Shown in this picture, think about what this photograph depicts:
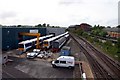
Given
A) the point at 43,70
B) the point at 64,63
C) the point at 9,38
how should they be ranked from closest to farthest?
the point at 43,70
the point at 64,63
the point at 9,38

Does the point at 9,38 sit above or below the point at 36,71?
above

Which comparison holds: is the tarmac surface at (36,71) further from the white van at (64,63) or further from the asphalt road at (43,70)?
the white van at (64,63)

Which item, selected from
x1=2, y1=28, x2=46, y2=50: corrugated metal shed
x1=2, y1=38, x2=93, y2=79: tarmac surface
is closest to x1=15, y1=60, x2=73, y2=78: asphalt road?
x1=2, y1=38, x2=93, y2=79: tarmac surface

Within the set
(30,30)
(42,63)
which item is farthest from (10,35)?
(42,63)

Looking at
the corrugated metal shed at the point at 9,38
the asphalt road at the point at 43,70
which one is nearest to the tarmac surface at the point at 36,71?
the asphalt road at the point at 43,70

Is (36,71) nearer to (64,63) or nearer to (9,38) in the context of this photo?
(64,63)

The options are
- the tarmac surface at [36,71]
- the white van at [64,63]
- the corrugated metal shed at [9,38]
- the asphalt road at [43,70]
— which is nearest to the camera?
the tarmac surface at [36,71]

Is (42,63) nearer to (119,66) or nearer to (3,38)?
(119,66)

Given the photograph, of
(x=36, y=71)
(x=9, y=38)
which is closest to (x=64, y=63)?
(x=36, y=71)

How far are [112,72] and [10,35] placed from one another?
689 inches

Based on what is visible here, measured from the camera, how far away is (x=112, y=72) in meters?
17.3

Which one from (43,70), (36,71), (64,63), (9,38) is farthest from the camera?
(9,38)

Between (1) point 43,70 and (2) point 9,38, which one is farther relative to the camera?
(2) point 9,38

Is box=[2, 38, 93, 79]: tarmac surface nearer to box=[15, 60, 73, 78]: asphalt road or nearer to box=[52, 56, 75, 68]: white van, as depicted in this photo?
box=[15, 60, 73, 78]: asphalt road
